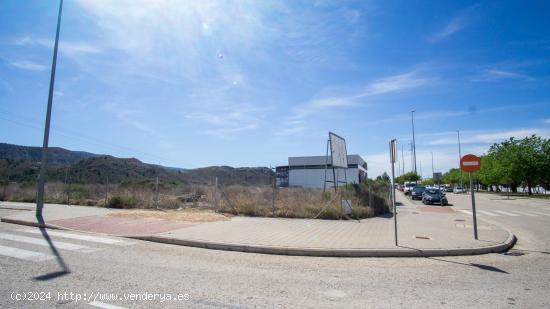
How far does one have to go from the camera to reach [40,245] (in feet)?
27.3

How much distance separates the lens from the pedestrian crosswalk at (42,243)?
23.9 feet

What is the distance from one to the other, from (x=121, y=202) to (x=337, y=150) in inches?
513

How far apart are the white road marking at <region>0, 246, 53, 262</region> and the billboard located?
15082 millimetres

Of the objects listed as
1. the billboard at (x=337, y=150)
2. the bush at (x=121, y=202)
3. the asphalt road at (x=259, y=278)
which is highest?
the billboard at (x=337, y=150)

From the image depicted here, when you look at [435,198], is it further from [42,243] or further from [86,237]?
[42,243]

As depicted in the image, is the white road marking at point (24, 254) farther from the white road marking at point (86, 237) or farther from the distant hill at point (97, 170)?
the distant hill at point (97, 170)

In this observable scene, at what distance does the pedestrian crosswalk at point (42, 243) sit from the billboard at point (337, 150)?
13.1 meters

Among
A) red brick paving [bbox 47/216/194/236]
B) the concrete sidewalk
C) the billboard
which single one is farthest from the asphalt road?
the billboard

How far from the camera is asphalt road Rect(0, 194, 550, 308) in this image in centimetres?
469

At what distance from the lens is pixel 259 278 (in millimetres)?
5883

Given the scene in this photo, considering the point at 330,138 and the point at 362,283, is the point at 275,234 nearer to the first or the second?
the point at 362,283

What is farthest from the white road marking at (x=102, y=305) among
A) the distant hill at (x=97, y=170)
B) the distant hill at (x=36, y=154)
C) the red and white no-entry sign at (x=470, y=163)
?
the distant hill at (x=36, y=154)

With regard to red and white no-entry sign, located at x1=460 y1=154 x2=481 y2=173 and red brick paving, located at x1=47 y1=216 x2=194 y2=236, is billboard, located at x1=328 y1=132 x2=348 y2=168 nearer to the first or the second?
red and white no-entry sign, located at x1=460 y1=154 x2=481 y2=173

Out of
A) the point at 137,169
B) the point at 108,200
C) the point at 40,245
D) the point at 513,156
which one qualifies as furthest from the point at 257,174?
the point at 40,245
